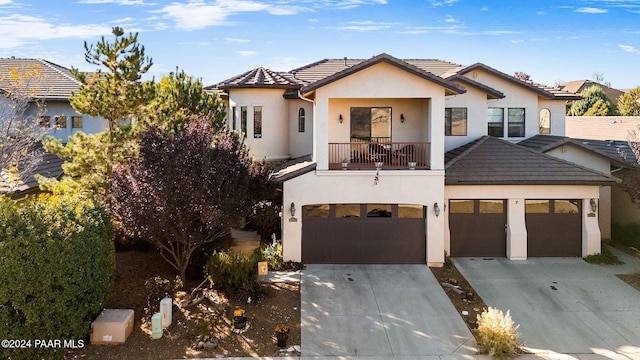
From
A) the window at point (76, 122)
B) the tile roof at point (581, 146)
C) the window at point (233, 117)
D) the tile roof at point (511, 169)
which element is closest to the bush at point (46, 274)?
the tile roof at point (511, 169)

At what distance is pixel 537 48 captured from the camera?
26953 millimetres

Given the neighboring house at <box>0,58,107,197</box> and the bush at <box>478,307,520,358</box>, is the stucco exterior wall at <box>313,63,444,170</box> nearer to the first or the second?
the bush at <box>478,307,520,358</box>

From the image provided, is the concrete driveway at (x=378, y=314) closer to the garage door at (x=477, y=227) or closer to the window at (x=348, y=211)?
the window at (x=348, y=211)

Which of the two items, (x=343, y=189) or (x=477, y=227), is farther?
(x=477, y=227)

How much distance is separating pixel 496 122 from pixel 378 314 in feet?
42.5

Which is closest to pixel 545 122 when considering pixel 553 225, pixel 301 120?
pixel 553 225

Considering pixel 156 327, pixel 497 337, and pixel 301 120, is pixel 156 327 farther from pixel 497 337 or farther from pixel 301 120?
pixel 301 120

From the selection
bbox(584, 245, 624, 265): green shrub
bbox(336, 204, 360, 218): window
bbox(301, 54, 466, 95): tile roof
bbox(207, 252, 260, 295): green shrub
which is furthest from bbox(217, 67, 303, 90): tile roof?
bbox(584, 245, 624, 265): green shrub

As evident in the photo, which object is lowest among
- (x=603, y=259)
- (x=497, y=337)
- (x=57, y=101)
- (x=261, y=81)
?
(x=497, y=337)

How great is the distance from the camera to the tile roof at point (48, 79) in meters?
23.9

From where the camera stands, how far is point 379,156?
663 inches

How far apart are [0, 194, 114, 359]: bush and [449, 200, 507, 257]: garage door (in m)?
12.0

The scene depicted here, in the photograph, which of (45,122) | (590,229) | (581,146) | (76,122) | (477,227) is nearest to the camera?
(590,229)

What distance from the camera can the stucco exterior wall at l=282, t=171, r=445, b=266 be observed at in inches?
611
